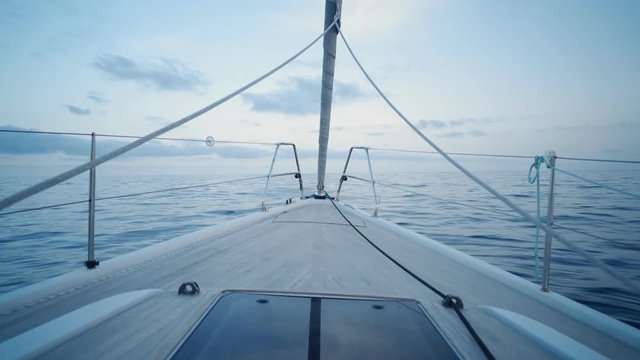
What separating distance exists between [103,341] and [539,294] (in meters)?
1.67

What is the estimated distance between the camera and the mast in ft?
9.91

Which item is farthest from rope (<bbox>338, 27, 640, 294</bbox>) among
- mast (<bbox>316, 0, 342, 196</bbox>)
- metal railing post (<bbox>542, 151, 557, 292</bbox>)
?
metal railing post (<bbox>542, 151, 557, 292</bbox>)

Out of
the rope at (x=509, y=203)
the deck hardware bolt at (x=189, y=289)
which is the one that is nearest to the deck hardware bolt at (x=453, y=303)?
the rope at (x=509, y=203)

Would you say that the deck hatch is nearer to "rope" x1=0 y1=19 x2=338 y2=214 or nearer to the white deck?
the white deck

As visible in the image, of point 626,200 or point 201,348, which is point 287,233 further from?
point 626,200

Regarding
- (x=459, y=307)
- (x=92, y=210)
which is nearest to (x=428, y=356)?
(x=459, y=307)


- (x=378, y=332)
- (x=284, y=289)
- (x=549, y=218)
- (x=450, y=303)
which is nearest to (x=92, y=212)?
(x=284, y=289)

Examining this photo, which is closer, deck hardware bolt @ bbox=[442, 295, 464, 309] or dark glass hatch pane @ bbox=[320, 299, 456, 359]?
dark glass hatch pane @ bbox=[320, 299, 456, 359]

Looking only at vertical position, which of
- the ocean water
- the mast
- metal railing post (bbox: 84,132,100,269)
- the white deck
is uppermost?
the mast

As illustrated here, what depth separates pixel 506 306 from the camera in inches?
50.3

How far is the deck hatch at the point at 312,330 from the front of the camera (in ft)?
2.87

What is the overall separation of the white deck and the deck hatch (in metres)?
0.07

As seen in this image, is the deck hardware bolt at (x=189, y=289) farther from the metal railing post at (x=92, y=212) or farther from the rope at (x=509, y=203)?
the rope at (x=509, y=203)

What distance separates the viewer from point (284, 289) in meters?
1.31
